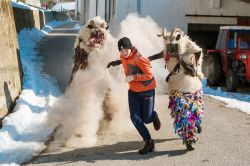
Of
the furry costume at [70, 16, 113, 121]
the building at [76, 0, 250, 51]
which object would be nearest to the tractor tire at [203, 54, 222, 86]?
Result: the building at [76, 0, 250, 51]

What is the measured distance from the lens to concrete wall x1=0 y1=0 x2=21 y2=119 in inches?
313

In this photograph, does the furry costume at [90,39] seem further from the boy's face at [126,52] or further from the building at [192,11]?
the building at [192,11]

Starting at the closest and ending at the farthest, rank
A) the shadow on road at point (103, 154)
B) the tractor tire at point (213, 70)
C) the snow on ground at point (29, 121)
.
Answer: the shadow on road at point (103, 154)
the snow on ground at point (29, 121)
the tractor tire at point (213, 70)

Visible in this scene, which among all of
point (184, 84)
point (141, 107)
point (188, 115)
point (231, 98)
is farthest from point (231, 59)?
point (141, 107)

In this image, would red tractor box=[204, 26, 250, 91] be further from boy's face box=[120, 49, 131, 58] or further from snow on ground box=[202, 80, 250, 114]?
boy's face box=[120, 49, 131, 58]

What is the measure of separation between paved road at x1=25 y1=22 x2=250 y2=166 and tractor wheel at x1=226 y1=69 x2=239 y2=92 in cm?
398

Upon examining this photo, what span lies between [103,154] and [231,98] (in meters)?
5.91

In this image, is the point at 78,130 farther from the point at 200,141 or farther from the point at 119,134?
the point at 200,141

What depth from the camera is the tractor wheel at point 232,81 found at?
39.7 feet

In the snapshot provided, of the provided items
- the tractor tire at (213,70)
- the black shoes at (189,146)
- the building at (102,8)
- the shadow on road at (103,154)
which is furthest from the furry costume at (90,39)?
the building at (102,8)

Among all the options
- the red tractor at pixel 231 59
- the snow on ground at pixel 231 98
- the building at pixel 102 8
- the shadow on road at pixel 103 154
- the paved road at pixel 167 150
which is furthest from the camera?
the building at pixel 102 8

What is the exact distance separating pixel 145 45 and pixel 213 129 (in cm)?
226

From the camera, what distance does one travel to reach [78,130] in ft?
23.1

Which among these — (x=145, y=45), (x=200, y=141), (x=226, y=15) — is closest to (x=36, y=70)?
(x=145, y=45)
